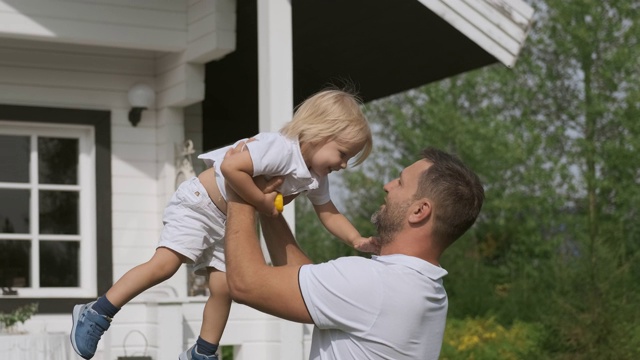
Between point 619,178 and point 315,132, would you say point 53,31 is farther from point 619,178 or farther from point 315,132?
point 619,178

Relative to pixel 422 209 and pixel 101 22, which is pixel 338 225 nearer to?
pixel 422 209

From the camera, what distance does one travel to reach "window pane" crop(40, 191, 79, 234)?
8.62 m

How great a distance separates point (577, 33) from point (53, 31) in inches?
573

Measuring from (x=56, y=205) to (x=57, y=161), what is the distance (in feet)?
1.02

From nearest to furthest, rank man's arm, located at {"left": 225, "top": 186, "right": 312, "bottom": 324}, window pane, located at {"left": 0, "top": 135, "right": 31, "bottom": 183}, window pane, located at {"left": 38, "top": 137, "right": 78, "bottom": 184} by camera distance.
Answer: man's arm, located at {"left": 225, "top": 186, "right": 312, "bottom": 324}
window pane, located at {"left": 0, "top": 135, "right": 31, "bottom": 183}
window pane, located at {"left": 38, "top": 137, "right": 78, "bottom": 184}

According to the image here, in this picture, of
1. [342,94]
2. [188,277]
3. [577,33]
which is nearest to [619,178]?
[577,33]

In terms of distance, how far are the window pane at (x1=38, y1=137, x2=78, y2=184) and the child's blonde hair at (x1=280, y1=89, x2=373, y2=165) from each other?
16.8ft

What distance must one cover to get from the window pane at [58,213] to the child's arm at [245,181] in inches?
209

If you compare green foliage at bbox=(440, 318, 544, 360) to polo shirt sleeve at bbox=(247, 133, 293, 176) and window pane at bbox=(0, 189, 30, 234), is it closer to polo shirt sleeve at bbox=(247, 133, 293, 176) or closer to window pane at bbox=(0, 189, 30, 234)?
window pane at bbox=(0, 189, 30, 234)

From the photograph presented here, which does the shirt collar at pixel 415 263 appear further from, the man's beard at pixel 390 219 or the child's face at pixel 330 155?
the child's face at pixel 330 155

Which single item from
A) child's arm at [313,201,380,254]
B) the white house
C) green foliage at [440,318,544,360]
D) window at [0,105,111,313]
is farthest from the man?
green foliage at [440,318,544,360]

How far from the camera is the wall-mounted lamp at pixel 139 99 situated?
854 cm

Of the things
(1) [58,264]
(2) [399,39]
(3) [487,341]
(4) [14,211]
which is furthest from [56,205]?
(3) [487,341]

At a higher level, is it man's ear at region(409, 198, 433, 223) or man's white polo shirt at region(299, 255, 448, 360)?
man's ear at region(409, 198, 433, 223)
